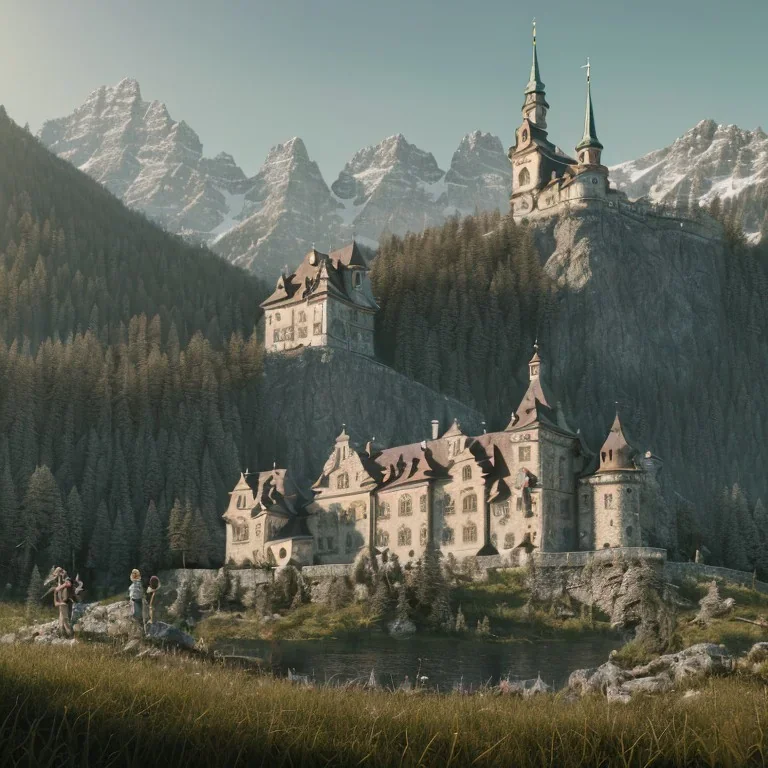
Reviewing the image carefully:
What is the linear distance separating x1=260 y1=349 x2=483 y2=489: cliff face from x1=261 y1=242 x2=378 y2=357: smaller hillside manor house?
13.5 feet

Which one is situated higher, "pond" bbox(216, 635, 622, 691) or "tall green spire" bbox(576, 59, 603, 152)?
"tall green spire" bbox(576, 59, 603, 152)

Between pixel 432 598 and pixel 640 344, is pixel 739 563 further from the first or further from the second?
pixel 640 344

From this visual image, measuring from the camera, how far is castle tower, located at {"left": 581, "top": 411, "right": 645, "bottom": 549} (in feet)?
336

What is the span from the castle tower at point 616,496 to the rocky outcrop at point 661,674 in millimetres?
61500

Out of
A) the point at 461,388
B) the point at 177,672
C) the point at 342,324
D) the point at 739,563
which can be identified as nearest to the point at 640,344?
the point at 461,388

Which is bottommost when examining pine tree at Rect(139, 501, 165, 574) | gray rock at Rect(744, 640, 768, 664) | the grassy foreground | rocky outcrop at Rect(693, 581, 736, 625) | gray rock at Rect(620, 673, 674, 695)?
rocky outcrop at Rect(693, 581, 736, 625)

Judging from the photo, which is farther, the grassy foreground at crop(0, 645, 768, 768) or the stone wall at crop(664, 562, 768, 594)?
the stone wall at crop(664, 562, 768, 594)

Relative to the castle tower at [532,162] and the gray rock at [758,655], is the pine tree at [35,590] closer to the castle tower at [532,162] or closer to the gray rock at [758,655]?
the gray rock at [758,655]

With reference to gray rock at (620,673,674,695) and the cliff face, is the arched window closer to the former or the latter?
the cliff face

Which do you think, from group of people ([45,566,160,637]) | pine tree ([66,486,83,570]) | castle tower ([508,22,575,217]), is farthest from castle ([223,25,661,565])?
castle tower ([508,22,575,217])

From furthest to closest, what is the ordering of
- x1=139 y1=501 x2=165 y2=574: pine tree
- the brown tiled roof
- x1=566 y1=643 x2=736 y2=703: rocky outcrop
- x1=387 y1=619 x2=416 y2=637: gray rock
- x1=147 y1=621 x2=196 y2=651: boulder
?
x1=139 y1=501 x2=165 y2=574: pine tree
the brown tiled roof
x1=387 y1=619 x2=416 y2=637: gray rock
x1=147 y1=621 x2=196 y2=651: boulder
x1=566 y1=643 x2=736 y2=703: rocky outcrop

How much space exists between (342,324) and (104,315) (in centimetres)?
4135

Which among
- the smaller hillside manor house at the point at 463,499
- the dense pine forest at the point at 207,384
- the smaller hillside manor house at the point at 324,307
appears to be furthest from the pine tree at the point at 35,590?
the smaller hillside manor house at the point at 324,307

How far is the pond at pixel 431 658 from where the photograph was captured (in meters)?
63.3
